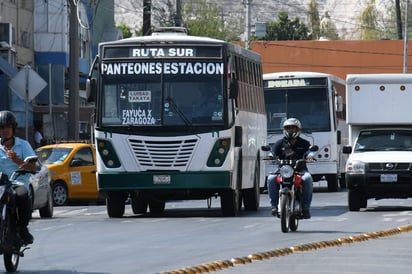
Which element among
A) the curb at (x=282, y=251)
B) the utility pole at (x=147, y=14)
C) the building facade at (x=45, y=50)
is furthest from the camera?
the utility pole at (x=147, y=14)

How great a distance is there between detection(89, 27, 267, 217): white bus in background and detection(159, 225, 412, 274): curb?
496 cm

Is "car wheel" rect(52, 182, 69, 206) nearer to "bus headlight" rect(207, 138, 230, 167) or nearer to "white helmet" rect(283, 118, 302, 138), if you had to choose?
"bus headlight" rect(207, 138, 230, 167)

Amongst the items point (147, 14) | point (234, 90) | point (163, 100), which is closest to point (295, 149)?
point (234, 90)

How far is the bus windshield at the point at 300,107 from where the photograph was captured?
42.2 meters

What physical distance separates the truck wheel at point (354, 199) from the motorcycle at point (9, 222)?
48.5 ft

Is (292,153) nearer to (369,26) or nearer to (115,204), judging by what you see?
(115,204)

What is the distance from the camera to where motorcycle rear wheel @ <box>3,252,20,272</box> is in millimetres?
15609

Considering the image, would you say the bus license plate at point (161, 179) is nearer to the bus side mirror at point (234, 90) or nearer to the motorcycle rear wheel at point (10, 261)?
the bus side mirror at point (234, 90)

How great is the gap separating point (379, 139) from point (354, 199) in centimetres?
178

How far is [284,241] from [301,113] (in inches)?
865

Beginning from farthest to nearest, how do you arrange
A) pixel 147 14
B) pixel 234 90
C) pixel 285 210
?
pixel 147 14 < pixel 234 90 < pixel 285 210

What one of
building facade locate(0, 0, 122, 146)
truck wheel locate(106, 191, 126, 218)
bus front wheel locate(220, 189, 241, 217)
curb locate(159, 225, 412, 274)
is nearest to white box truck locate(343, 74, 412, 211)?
bus front wheel locate(220, 189, 241, 217)

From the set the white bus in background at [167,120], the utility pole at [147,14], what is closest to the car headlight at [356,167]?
the white bus in background at [167,120]

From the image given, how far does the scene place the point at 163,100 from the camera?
27188mm
